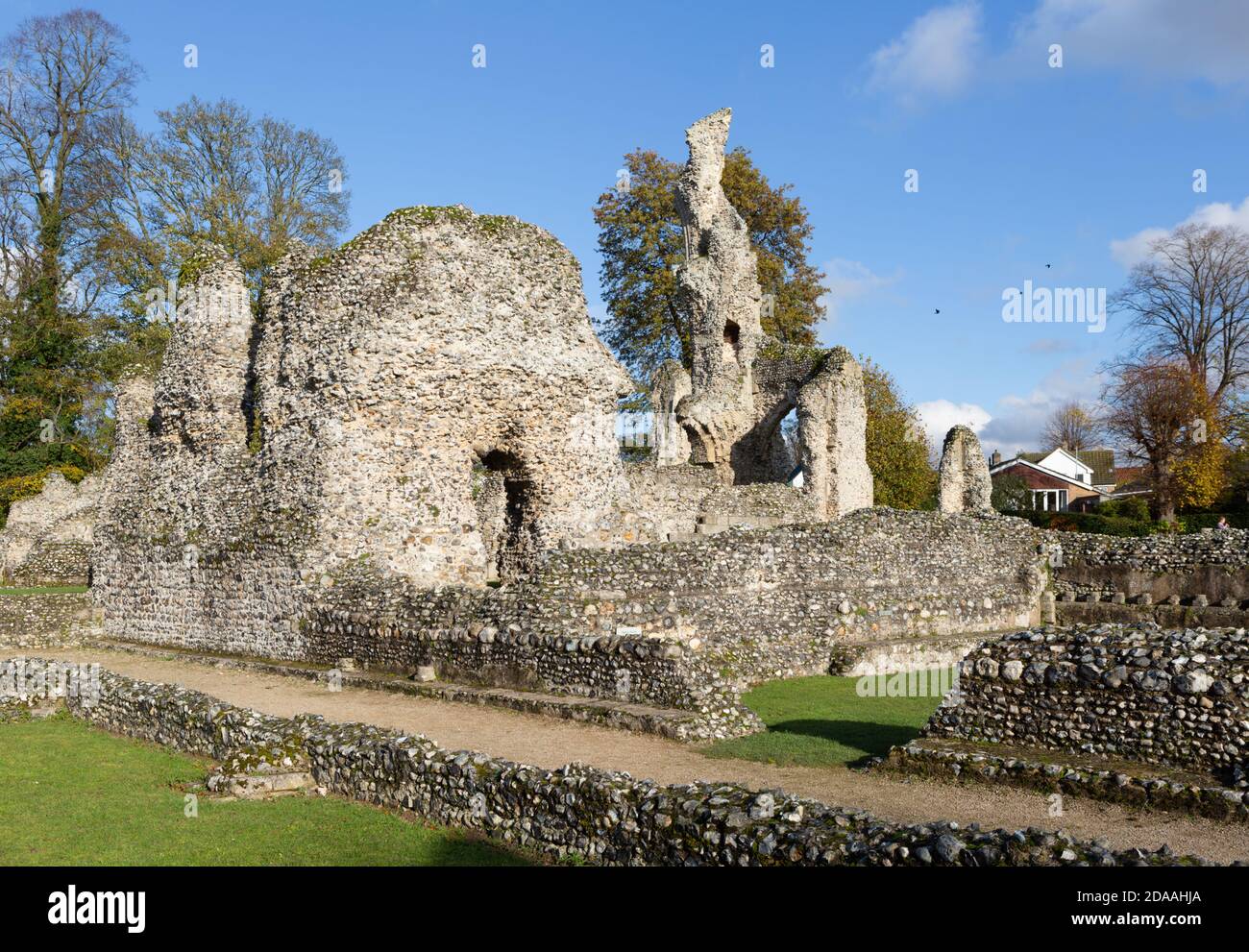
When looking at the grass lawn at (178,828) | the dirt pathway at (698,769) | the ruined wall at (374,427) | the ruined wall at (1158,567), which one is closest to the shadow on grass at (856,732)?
the dirt pathway at (698,769)

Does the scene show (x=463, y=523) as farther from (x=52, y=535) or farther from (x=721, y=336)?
(x=52, y=535)

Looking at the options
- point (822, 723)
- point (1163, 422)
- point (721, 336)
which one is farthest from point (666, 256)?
point (822, 723)

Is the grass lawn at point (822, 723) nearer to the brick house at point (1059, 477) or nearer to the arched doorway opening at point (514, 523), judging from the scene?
the arched doorway opening at point (514, 523)

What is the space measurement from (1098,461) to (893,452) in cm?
4201

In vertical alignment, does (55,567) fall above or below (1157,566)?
below

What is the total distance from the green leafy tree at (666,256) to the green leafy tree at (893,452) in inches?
165

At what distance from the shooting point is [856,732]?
10797 millimetres

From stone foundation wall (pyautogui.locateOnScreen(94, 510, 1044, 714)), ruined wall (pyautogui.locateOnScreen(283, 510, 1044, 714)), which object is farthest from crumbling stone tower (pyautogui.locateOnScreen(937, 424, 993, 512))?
ruined wall (pyautogui.locateOnScreen(283, 510, 1044, 714))

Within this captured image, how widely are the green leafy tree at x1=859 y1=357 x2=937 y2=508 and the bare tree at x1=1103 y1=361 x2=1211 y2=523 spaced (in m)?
7.82

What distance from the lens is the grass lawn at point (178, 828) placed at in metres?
7.08

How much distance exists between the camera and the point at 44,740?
469 inches
